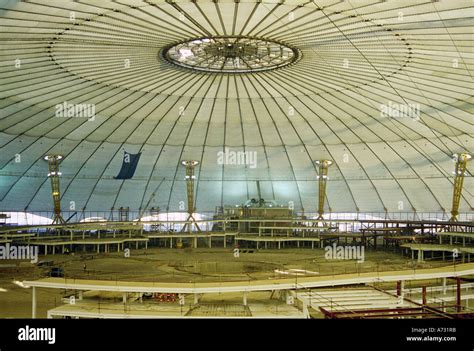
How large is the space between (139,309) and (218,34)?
18508mm

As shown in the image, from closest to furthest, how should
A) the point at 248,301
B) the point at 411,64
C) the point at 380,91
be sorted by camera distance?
the point at 248,301, the point at 411,64, the point at 380,91

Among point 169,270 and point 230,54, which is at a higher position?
point 230,54

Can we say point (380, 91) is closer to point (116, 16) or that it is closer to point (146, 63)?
point (146, 63)

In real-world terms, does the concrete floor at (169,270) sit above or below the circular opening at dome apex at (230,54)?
below

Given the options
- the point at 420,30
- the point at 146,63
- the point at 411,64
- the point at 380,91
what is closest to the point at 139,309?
the point at 146,63

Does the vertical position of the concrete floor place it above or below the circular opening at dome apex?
below

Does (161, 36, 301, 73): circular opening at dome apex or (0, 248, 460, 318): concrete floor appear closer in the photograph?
(0, 248, 460, 318): concrete floor

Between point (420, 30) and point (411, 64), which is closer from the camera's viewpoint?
point (420, 30)

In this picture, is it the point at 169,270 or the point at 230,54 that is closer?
the point at 230,54

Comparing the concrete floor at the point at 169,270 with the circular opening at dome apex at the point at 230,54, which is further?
the circular opening at dome apex at the point at 230,54

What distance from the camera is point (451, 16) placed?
90.3 feet
